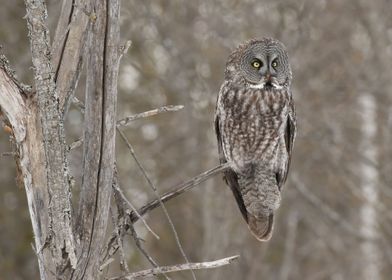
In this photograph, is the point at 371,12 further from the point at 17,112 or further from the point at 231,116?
the point at 17,112

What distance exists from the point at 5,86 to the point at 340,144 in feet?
19.7

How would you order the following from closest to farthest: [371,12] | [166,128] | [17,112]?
[17,112], [371,12], [166,128]

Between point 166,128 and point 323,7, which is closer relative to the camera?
point 323,7

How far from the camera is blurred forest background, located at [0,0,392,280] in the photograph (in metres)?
8.16

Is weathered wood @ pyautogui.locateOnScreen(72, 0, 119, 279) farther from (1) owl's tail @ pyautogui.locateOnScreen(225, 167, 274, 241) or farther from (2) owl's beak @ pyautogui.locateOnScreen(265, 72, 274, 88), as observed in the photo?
(2) owl's beak @ pyautogui.locateOnScreen(265, 72, 274, 88)

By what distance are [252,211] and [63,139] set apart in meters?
2.54

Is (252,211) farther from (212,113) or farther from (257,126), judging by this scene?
(212,113)

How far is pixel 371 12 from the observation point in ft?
31.0

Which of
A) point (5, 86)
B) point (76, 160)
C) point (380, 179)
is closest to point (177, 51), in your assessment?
point (76, 160)

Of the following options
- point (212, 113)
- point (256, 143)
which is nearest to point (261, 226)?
Answer: point (256, 143)

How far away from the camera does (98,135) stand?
2531 mm

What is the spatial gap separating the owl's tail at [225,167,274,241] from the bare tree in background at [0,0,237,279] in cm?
211

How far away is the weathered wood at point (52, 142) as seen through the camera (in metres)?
2.40

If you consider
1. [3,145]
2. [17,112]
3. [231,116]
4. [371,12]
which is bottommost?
[17,112]
